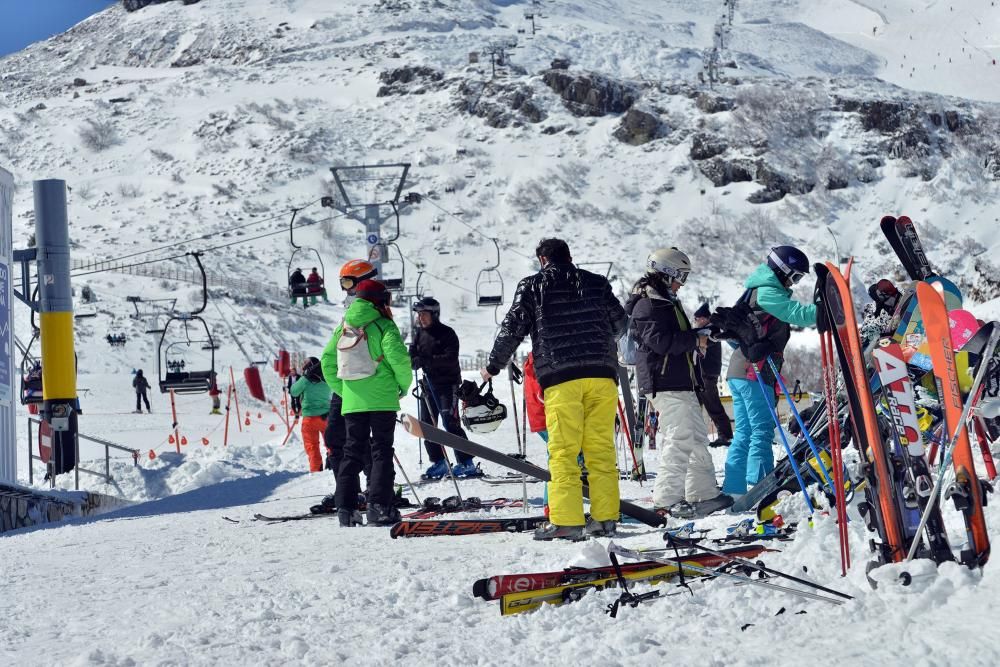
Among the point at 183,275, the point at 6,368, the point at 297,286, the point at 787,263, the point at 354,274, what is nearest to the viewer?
the point at 787,263

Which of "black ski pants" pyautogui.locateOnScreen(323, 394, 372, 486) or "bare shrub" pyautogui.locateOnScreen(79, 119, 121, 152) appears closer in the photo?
"black ski pants" pyautogui.locateOnScreen(323, 394, 372, 486)

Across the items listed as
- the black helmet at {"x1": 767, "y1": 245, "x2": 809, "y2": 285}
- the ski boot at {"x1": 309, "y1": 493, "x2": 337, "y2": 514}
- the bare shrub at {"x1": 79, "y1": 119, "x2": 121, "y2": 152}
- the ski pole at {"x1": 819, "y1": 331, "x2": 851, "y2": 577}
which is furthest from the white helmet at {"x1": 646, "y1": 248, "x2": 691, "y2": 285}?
the bare shrub at {"x1": 79, "y1": 119, "x2": 121, "y2": 152}

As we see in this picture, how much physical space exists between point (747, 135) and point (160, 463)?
273 ft

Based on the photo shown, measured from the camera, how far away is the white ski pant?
6.30m

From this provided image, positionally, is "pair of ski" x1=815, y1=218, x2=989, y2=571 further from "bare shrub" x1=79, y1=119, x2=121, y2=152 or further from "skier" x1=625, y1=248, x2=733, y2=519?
"bare shrub" x1=79, y1=119, x2=121, y2=152

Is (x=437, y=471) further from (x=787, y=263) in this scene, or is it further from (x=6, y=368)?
(x=787, y=263)

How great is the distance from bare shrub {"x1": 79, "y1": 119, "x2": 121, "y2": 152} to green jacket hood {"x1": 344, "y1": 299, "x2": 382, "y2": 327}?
98.4 m

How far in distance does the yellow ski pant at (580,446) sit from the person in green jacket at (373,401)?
1.45 m

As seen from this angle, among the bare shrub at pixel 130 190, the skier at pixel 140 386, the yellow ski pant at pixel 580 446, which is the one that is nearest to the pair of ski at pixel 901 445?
the yellow ski pant at pixel 580 446

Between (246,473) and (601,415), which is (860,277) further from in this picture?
(601,415)

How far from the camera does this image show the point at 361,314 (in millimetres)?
6980

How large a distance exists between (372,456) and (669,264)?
2.13m

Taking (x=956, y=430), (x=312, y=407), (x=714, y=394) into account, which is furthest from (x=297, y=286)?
(x=956, y=430)

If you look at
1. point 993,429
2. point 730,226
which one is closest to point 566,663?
point 993,429
